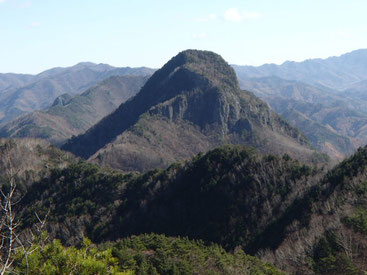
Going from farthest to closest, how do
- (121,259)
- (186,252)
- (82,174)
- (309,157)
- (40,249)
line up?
(309,157) → (82,174) → (186,252) → (121,259) → (40,249)

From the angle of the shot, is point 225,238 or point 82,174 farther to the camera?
point 82,174

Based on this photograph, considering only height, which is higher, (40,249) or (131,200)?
(40,249)

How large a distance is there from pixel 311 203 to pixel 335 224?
52.9 ft

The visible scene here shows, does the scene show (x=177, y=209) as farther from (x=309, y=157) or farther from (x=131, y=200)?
(x=309, y=157)

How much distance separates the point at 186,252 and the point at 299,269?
13.0 m

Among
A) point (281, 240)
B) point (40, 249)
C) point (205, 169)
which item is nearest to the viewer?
point (40, 249)

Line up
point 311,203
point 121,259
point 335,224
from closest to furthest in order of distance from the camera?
1. point 121,259
2. point 335,224
3. point 311,203

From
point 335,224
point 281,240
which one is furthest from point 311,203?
point 335,224

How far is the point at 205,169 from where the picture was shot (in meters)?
89.9

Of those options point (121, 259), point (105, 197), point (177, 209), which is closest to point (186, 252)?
point (121, 259)

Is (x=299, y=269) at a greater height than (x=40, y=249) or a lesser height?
lesser

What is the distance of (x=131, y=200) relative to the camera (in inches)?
3588

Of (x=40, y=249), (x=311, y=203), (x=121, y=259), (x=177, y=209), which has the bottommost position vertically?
(x=177, y=209)

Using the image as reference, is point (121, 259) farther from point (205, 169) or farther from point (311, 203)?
point (205, 169)
